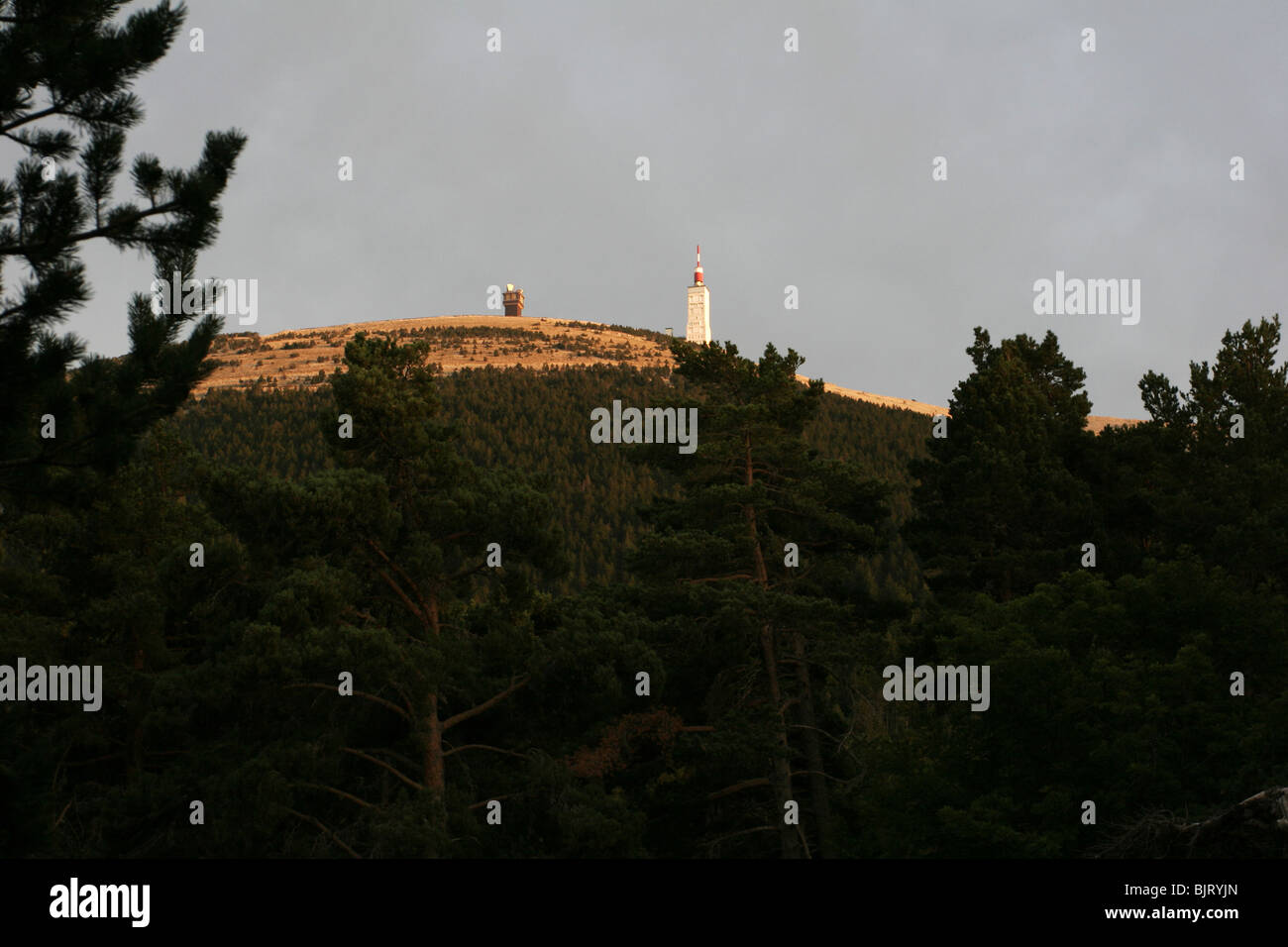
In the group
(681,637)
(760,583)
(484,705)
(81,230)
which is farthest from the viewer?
(760,583)

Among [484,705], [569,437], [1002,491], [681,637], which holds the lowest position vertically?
[484,705]

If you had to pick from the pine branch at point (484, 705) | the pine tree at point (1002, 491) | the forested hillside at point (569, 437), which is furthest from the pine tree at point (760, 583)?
the forested hillside at point (569, 437)

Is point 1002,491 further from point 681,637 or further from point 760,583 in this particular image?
point 681,637

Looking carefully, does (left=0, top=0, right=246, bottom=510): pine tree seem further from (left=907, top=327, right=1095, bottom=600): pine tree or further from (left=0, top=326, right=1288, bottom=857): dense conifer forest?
(left=907, top=327, right=1095, bottom=600): pine tree

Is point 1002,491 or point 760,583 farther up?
point 1002,491

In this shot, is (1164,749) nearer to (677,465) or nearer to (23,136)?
(677,465)

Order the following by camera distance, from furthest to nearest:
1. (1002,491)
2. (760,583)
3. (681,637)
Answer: (1002,491)
(760,583)
(681,637)

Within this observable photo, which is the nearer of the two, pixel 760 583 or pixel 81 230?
pixel 81 230

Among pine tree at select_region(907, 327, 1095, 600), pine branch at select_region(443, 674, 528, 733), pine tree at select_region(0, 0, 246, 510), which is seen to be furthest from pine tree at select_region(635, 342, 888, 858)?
pine tree at select_region(0, 0, 246, 510)

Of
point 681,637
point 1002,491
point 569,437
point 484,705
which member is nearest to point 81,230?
point 484,705

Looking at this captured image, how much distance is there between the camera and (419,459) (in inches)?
933
